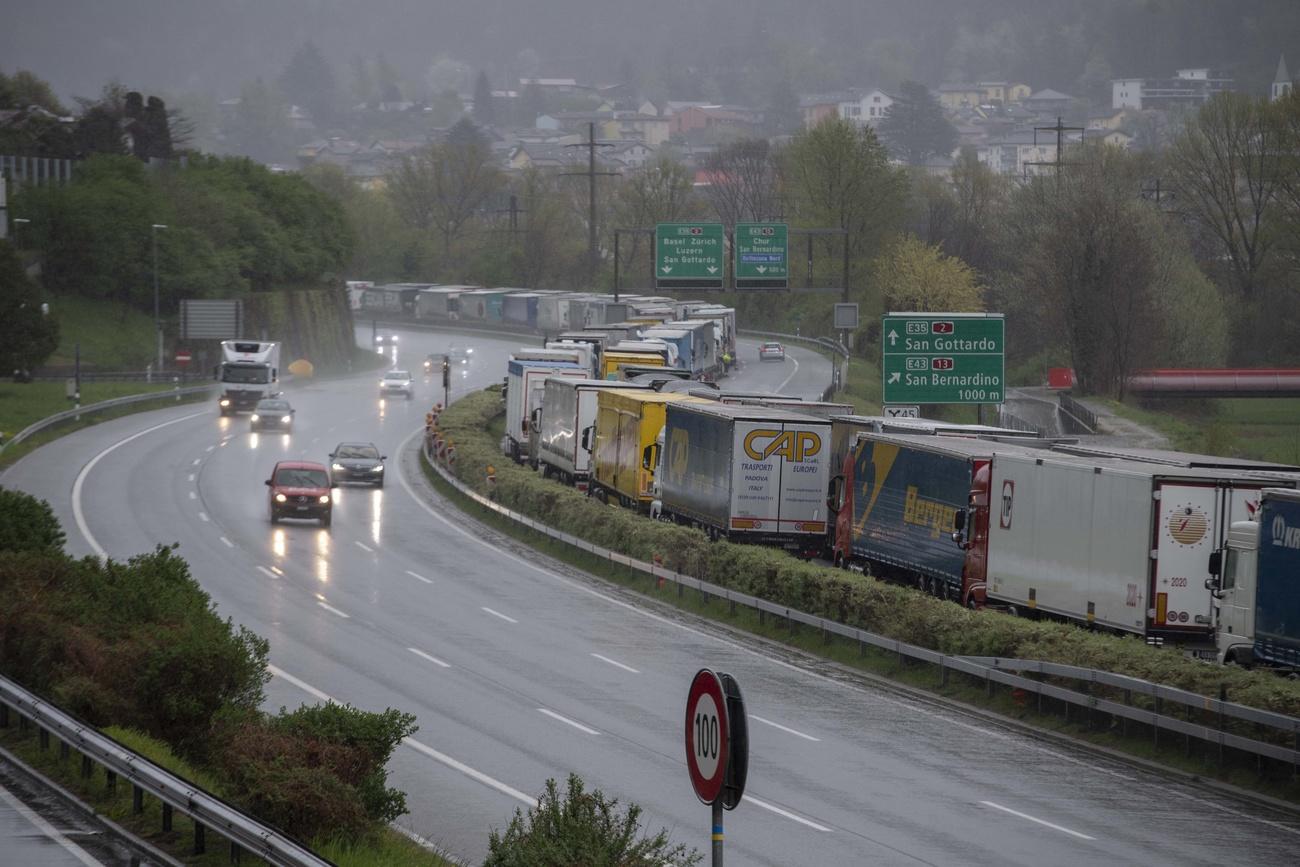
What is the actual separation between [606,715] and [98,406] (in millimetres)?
51315

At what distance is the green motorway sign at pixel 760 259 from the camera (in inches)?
2985

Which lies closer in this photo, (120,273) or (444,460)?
(444,460)

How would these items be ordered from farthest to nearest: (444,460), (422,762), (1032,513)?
(444,460)
(1032,513)
(422,762)

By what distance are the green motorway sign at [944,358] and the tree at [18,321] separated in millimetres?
45079

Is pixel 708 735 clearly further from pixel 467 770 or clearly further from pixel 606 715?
pixel 606 715

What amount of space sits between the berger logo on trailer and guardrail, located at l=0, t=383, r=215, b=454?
29.9 meters

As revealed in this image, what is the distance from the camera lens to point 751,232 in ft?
249

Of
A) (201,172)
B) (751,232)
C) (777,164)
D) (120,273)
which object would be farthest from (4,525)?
(777,164)

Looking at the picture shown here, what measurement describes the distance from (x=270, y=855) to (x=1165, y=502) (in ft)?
50.2

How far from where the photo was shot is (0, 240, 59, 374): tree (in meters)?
74.7

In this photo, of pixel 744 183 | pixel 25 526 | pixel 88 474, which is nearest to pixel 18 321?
pixel 88 474

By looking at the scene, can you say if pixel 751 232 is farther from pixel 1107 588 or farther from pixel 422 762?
pixel 422 762

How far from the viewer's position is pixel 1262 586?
21.6m

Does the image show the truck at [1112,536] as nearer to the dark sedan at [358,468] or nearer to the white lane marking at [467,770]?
the white lane marking at [467,770]
